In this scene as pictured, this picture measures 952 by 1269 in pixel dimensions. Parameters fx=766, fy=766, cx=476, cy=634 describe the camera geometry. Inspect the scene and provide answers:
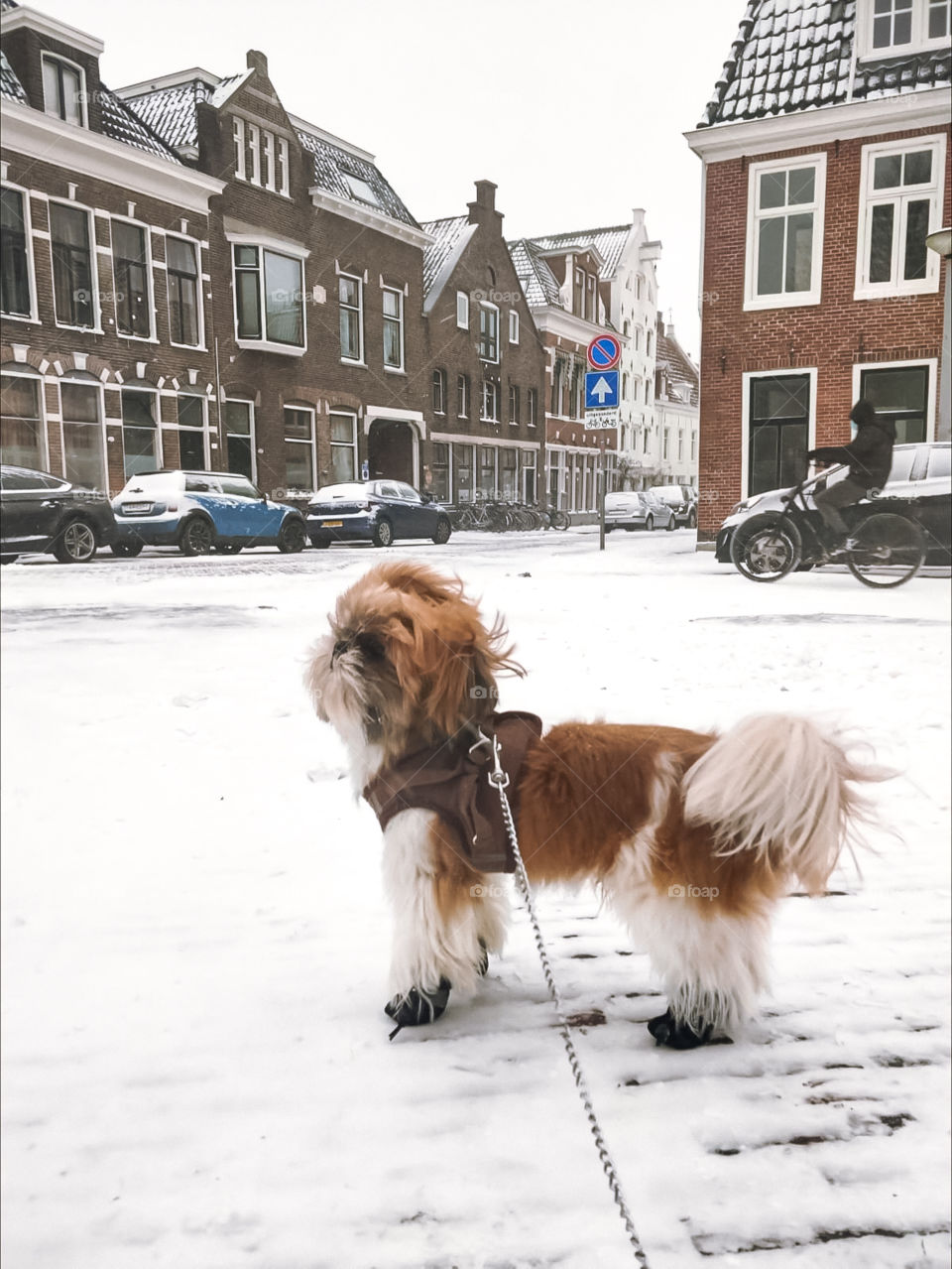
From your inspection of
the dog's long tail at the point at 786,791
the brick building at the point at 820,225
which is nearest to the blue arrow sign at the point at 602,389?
the brick building at the point at 820,225

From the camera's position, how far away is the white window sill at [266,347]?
86cm

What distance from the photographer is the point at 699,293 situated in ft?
2.92

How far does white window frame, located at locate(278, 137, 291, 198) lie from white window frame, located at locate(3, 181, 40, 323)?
261mm

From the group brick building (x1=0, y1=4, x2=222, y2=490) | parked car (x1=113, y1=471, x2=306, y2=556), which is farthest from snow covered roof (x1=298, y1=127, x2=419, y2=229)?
parked car (x1=113, y1=471, x2=306, y2=556)

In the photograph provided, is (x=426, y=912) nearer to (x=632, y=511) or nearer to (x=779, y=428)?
(x=632, y=511)

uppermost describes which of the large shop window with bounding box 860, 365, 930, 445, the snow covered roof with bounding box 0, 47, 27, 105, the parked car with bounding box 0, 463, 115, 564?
the snow covered roof with bounding box 0, 47, 27, 105

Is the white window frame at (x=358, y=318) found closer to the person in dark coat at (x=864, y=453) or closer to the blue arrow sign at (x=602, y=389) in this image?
the blue arrow sign at (x=602, y=389)

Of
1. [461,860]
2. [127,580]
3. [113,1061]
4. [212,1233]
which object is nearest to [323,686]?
[127,580]

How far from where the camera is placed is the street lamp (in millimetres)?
794

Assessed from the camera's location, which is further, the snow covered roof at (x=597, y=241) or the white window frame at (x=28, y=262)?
the snow covered roof at (x=597, y=241)

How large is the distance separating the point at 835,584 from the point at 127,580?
2.94ft

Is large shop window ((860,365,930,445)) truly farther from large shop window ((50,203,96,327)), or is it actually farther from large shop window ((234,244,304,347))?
large shop window ((50,203,96,327))

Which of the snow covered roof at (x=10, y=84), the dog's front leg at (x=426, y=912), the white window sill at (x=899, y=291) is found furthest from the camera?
the dog's front leg at (x=426, y=912)

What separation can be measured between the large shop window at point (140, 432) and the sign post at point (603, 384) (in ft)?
1.62
